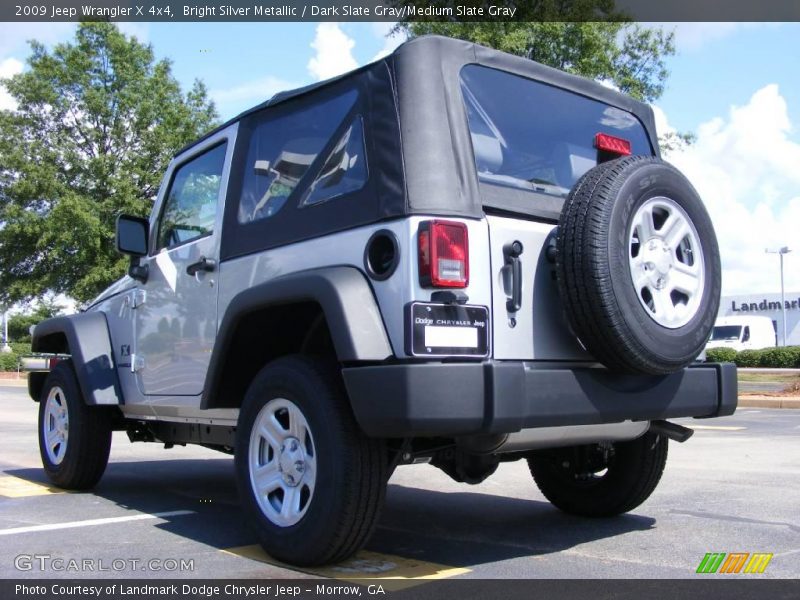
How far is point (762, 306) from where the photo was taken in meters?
56.3

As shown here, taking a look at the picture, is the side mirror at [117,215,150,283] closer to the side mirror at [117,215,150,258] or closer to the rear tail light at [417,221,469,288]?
the side mirror at [117,215,150,258]

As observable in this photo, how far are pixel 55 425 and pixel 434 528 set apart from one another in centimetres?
308

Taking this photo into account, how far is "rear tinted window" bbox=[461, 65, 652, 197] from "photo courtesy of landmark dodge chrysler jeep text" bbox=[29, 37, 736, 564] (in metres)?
0.01


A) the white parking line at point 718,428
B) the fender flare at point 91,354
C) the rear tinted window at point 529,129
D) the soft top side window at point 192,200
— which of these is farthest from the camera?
the white parking line at point 718,428

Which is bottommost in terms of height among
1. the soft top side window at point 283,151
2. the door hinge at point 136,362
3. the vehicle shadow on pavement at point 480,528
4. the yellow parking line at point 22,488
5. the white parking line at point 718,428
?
the white parking line at point 718,428

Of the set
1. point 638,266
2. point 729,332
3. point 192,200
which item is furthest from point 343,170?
point 729,332

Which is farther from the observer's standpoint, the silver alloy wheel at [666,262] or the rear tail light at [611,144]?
the rear tail light at [611,144]

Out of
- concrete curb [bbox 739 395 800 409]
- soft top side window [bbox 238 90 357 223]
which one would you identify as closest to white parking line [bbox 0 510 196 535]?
soft top side window [bbox 238 90 357 223]

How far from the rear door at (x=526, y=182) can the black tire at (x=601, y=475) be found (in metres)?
1.15

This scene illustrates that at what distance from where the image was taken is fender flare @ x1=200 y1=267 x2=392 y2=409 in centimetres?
325

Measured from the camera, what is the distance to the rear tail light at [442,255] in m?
3.23

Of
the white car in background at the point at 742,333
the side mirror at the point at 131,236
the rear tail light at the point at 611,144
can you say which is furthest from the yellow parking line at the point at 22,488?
the white car in background at the point at 742,333

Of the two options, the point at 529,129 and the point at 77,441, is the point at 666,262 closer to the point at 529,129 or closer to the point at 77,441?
the point at 529,129

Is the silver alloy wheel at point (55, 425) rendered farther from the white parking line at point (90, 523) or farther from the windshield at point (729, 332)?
the windshield at point (729, 332)
